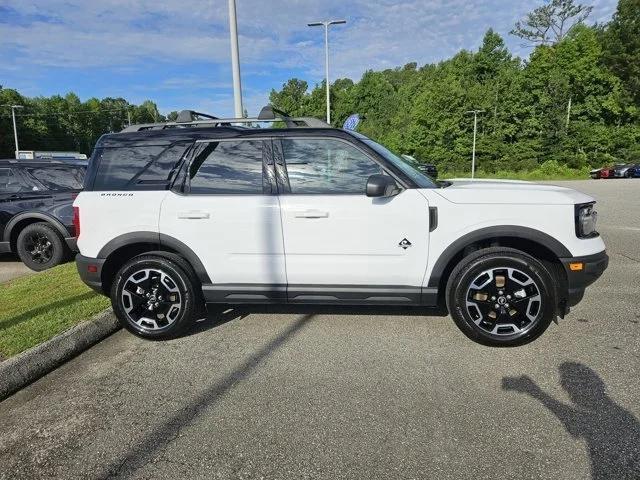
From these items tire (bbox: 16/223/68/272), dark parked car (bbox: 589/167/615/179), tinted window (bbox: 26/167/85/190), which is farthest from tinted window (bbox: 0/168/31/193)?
dark parked car (bbox: 589/167/615/179)

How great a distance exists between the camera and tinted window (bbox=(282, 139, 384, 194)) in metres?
3.70

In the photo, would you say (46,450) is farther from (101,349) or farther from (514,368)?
(514,368)

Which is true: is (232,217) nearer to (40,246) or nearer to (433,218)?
(433,218)

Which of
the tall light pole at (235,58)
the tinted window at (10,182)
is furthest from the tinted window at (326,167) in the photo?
the tinted window at (10,182)

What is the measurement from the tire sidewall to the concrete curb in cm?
28

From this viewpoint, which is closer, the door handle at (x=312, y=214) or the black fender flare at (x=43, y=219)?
the door handle at (x=312, y=214)

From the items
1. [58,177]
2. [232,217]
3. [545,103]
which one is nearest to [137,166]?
[232,217]

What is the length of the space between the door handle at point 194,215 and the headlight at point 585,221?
3146 millimetres

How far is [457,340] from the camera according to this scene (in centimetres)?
382

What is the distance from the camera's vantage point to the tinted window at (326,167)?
12.1 ft

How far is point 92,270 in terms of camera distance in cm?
403

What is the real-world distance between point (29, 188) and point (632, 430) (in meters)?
8.41

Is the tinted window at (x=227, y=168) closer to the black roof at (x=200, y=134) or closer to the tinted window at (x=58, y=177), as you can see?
the black roof at (x=200, y=134)

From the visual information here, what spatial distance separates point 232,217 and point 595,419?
9.92 feet
